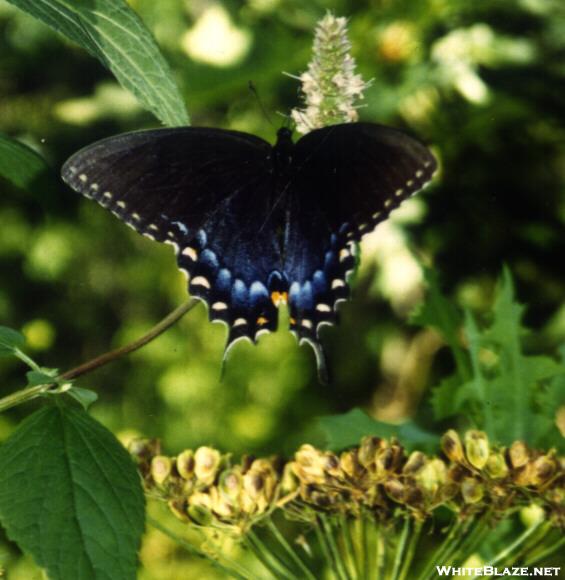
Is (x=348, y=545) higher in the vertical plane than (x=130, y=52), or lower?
lower

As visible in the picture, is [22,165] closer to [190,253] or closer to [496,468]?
[190,253]

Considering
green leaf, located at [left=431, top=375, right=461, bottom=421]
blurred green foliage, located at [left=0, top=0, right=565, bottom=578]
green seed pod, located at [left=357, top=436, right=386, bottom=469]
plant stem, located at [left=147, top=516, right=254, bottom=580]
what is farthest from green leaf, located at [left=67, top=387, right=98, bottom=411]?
blurred green foliage, located at [left=0, top=0, right=565, bottom=578]

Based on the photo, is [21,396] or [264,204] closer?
[21,396]

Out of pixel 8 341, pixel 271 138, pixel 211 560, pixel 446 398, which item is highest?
pixel 271 138

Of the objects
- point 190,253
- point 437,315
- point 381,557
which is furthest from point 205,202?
point 381,557

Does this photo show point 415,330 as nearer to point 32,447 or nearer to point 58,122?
point 58,122

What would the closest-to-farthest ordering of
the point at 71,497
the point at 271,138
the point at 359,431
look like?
the point at 71,497 < the point at 359,431 < the point at 271,138

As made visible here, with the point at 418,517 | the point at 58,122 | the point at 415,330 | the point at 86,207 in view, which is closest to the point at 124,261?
the point at 86,207

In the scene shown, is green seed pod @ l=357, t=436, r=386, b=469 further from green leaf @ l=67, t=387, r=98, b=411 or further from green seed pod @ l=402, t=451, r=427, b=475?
green leaf @ l=67, t=387, r=98, b=411
